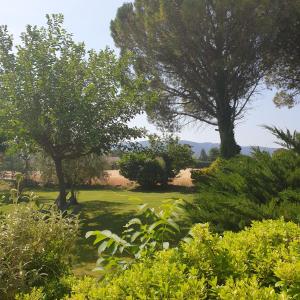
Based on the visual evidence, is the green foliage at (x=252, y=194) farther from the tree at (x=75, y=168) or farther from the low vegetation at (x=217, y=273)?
the tree at (x=75, y=168)

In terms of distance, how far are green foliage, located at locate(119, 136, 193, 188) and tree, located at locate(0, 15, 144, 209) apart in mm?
11889

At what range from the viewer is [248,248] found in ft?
8.04

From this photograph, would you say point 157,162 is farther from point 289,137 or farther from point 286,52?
point 289,137

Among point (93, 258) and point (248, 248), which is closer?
point (248, 248)

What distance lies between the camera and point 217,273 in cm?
220

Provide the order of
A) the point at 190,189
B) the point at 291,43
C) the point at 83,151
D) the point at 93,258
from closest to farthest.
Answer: the point at 93,258 < the point at 83,151 < the point at 291,43 < the point at 190,189

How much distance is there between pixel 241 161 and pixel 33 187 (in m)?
25.1

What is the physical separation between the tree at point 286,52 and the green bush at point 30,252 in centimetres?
1990

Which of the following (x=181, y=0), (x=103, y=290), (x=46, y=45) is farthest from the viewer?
(x=181, y=0)

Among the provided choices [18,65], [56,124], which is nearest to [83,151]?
[56,124]

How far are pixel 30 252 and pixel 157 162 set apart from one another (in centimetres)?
2235

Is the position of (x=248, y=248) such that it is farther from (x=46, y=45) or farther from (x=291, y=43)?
(x=291, y=43)

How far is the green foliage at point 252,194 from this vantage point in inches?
156

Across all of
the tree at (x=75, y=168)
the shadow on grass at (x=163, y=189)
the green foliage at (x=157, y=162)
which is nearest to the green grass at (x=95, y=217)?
the tree at (x=75, y=168)
